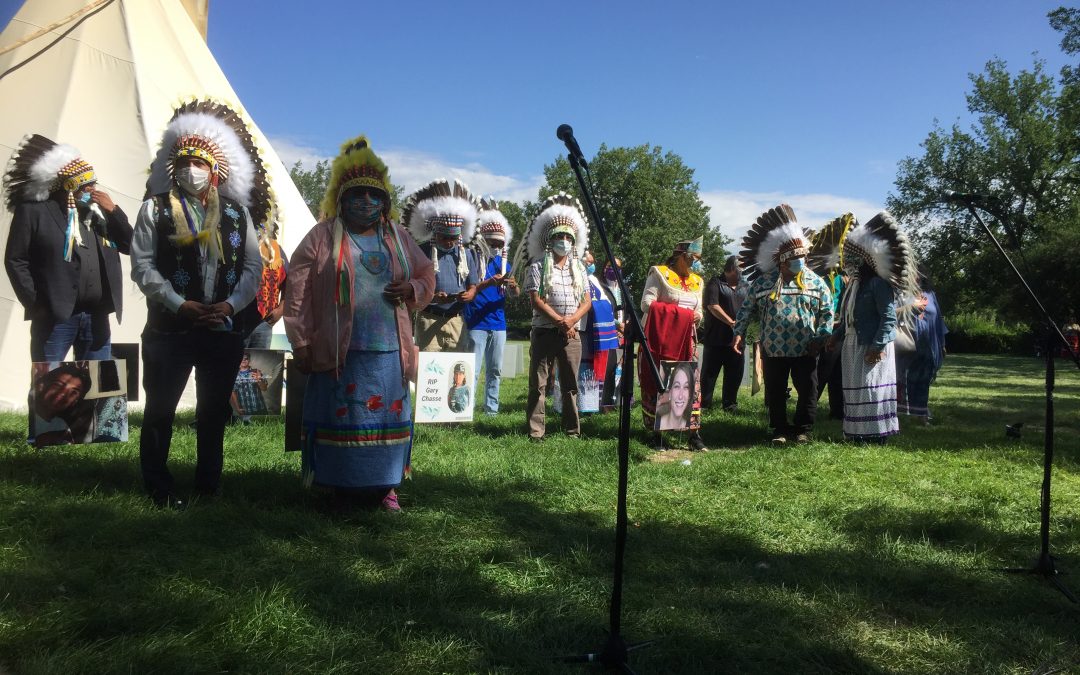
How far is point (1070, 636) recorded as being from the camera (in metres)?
2.91

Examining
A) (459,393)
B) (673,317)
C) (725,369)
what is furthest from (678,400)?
(725,369)

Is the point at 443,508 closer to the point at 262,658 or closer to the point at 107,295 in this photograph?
the point at 262,658

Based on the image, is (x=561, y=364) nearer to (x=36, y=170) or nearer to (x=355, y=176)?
(x=355, y=176)

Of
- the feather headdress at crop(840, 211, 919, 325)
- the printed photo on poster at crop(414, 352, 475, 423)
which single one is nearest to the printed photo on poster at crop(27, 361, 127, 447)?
the printed photo on poster at crop(414, 352, 475, 423)

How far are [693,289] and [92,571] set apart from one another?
500 cm

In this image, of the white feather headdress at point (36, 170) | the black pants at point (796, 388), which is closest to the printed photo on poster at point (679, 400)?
the black pants at point (796, 388)

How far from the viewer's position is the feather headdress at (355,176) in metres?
4.12

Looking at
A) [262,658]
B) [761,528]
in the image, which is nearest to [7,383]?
[262,658]

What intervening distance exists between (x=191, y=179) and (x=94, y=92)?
548 centimetres

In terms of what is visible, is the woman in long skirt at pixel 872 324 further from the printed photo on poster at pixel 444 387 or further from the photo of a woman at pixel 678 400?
the printed photo on poster at pixel 444 387

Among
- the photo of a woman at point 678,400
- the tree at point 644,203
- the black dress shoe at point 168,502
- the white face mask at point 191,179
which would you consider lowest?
the black dress shoe at point 168,502

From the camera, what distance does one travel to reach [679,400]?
6.49 meters

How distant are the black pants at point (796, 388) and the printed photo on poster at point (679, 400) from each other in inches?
31.7

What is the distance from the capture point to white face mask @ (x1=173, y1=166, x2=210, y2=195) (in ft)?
13.3
